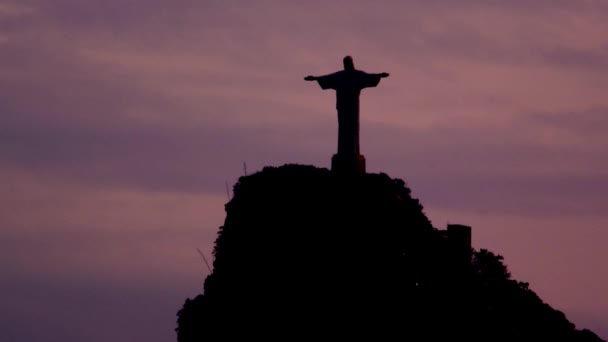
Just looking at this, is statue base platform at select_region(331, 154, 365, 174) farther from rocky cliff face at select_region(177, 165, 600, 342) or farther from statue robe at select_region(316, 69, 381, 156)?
rocky cliff face at select_region(177, 165, 600, 342)

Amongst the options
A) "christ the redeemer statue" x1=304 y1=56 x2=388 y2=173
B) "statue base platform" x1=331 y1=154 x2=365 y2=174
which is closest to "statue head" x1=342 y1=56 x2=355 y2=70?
"christ the redeemer statue" x1=304 y1=56 x2=388 y2=173

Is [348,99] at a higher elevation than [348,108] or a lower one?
higher

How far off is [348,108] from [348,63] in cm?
128

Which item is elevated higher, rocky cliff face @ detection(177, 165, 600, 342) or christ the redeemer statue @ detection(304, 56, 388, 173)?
christ the redeemer statue @ detection(304, 56, 388, 173)

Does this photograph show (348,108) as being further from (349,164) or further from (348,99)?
(349,164)

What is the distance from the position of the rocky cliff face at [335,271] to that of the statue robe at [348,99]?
0.99 metres

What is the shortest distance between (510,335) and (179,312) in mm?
9409

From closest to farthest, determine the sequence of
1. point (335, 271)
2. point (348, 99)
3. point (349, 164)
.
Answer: point (335, 271) < point (349, 164) < point (348, 99)

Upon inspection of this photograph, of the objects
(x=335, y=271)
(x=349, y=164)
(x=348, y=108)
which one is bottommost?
(x=335, y=271)

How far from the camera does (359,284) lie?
33812 mm

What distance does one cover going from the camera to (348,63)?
117 feet

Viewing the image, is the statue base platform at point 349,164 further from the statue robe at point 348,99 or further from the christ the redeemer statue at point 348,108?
the statue robe at point 348,99

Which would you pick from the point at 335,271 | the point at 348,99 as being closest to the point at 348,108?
the point at 348,99

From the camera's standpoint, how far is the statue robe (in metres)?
35.5
